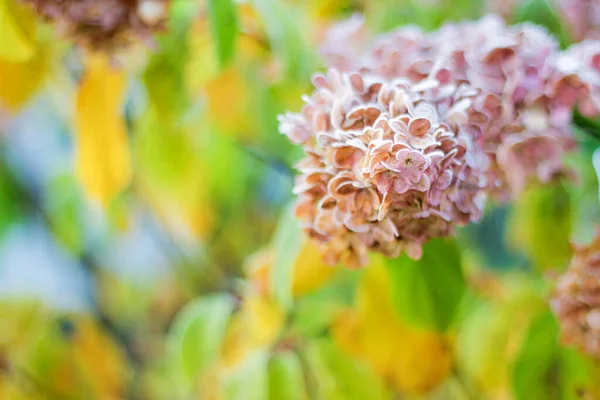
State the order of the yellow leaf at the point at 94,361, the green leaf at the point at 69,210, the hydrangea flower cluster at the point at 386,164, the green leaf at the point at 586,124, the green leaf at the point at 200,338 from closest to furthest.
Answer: the hydrangea flower cluster at the point at 386,164, the green leaf at the point at 586,124, the green leaf at the point at 200,338, the green leaf at the point at 69,210, the yellow leaf at the point at 94,361

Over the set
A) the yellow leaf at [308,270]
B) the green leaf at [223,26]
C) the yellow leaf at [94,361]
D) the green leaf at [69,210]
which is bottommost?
the yellow leaf at [94,361]

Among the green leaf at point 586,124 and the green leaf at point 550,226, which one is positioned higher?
the green leaf at point 586,124

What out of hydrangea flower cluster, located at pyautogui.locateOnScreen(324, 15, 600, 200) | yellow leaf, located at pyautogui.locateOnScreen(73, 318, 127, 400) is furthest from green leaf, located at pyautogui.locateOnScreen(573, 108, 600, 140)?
yellow leaf, located at pyautogui.locateOnScreen(73, 318, 127, 400)

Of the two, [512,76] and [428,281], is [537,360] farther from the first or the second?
[512,76]

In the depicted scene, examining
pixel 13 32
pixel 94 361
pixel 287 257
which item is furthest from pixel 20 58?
pixel 94 361

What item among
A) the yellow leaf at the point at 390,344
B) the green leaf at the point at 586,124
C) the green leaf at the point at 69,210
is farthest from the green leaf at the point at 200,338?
the green leaf at the point at 586,124

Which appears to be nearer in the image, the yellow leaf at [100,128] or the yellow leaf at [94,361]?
the yellow leaf at [100,128]

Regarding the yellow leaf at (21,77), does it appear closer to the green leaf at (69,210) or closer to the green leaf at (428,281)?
the green leaf at (69,210)

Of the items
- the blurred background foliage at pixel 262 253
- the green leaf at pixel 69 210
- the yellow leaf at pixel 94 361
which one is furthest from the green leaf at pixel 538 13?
the yellow leaf at pixel 94 361

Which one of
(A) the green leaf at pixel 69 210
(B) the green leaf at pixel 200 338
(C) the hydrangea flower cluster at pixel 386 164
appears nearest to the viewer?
(C) the hydrangea flower cluster at pixel 386 164
